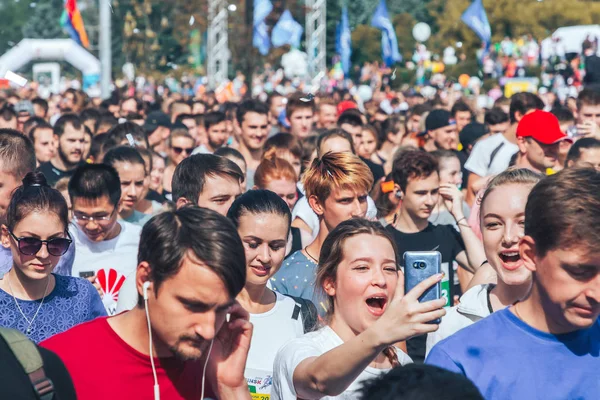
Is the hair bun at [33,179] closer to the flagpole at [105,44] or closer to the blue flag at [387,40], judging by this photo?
the flagpole at [105,44]

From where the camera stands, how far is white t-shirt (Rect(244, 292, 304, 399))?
4.47 m

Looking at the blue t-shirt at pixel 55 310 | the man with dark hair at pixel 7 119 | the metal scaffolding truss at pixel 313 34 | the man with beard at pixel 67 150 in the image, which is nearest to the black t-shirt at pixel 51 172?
the man with beard at pixel 67 150

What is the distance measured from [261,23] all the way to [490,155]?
22.1 meters

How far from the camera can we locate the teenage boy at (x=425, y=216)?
684 cm

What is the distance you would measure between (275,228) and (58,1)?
7079 cm

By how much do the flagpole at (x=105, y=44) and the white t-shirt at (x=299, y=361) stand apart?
59.8ft

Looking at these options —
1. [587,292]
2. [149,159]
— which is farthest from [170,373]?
[149,159]

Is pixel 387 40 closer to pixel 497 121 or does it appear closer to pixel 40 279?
pixel 497 121

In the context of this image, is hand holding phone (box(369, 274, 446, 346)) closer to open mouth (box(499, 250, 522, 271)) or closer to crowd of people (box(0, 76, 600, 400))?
crowd of people (box(0, 76, 600, 400))

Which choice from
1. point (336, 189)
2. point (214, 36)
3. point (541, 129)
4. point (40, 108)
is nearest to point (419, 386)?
point (336, 189)

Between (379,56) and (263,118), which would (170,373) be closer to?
(263,118)

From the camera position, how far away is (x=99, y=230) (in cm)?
643

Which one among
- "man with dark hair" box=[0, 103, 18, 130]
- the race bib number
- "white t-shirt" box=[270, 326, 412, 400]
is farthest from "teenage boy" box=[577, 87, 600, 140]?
"white t-shirt" box=[270, 326, 412, 400]

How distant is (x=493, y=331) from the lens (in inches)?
124
